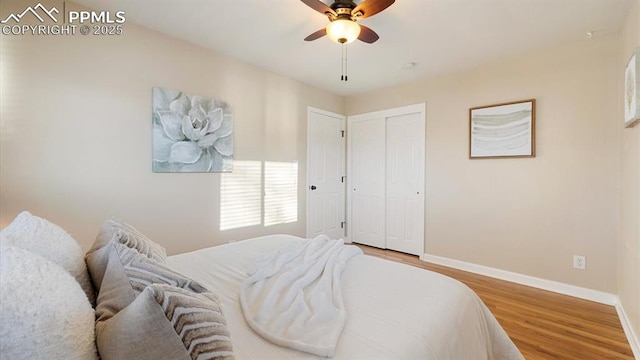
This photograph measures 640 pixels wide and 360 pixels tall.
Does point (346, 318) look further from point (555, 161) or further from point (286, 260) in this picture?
point (555, 161)

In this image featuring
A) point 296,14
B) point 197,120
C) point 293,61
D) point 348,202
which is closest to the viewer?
point 296,14

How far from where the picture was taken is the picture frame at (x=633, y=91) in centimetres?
170

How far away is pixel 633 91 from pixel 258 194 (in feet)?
10.8

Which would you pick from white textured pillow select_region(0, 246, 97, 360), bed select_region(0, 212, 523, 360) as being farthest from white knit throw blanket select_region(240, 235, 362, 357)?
white textured pillow select_region(0, 246, 97, 360)

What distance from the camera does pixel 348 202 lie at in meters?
4.61

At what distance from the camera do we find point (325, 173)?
169 inches

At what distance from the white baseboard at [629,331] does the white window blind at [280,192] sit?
Result: 3.16m

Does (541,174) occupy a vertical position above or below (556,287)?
above

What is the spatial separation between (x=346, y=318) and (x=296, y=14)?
2.22m

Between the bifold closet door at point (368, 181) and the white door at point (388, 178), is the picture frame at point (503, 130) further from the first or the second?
the bifold closet door at point (368, 181)

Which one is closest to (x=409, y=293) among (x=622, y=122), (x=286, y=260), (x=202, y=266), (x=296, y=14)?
(x=286, y=260)

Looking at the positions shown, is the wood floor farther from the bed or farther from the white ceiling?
the white ceiling

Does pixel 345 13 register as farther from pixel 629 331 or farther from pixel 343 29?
pixel 629 331

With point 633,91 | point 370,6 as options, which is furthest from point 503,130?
point 370,6
